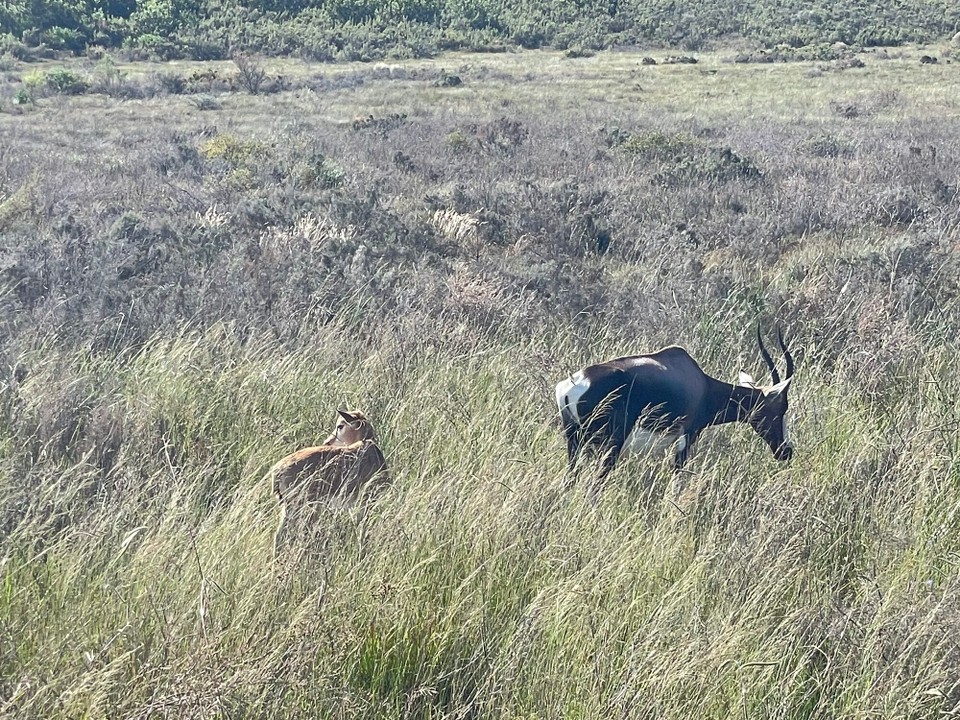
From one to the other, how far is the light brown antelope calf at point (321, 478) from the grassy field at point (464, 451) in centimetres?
11

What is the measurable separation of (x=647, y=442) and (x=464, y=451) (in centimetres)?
84

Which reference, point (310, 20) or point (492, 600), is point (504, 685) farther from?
point (310, 20)

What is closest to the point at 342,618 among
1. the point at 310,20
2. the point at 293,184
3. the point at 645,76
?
the point at 293,184

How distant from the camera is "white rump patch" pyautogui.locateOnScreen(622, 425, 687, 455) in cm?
451

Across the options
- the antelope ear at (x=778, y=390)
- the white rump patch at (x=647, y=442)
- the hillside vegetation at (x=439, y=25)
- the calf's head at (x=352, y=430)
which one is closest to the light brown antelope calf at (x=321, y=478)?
the calf's head at (x=352, y=430)

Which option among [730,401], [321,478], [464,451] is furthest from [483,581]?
[730,401]

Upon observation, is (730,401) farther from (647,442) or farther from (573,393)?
(573,393)

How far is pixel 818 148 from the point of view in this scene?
15.6 meters

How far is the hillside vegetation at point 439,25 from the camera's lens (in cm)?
4150

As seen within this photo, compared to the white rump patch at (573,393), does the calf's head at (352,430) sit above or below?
below

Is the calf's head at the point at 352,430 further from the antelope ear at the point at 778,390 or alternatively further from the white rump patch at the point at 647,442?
the antelope ear at the point at 778,390

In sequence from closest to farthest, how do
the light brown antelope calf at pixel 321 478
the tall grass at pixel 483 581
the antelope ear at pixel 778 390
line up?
the tall grass at pixel 483 581 → the light brown antelope calf at pixel 321 478 → the antelope ear at pixel 778 390

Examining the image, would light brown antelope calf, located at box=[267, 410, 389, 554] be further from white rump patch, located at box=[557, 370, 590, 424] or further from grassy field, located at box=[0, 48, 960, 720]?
white rump patch, located at box=[557, 370, 590, 424]

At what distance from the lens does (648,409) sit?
4527 mm
